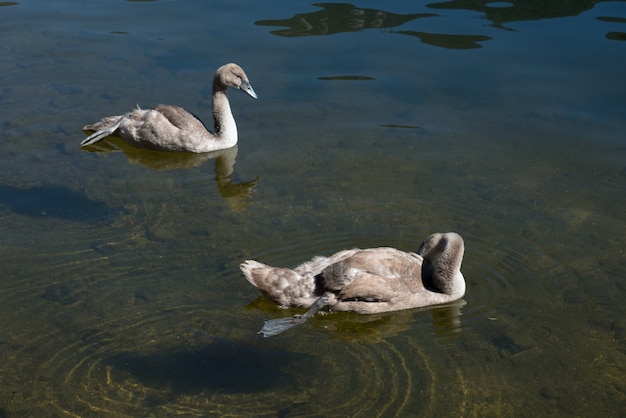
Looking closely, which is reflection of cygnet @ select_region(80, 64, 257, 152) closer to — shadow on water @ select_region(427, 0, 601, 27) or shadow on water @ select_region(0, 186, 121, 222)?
shadow on water @ select_region(0, 186, 121, 222)

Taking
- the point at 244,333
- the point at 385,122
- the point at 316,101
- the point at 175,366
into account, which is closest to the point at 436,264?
the point at 244,333

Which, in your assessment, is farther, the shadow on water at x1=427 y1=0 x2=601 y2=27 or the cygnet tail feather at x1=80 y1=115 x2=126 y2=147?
the shadow on water at x1=427 y1=0 x2=601 y2=27

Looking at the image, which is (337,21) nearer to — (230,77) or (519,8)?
(519,8)

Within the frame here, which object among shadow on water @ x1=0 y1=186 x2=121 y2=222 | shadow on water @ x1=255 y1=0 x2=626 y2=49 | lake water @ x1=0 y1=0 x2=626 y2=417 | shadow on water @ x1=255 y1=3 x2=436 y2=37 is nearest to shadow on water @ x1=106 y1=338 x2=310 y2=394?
lake water @ x1=0 y1=0 x2=626 y2=417

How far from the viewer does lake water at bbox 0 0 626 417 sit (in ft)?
27.6

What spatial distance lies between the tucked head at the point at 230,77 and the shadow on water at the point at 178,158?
3.07ft

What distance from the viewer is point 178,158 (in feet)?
44.2

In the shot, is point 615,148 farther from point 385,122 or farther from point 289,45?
Result: point 289,45

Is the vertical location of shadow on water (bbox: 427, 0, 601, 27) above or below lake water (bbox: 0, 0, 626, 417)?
above

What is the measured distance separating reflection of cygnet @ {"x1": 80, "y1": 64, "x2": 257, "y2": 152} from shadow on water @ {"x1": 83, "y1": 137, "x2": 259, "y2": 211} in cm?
8

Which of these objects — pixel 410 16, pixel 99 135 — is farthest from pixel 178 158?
pixel 410 16

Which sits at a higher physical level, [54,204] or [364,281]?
[54,204]

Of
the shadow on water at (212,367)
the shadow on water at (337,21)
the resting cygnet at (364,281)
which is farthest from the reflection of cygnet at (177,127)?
the shadow on water at (212,367)

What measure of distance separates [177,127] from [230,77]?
3.47 feet
